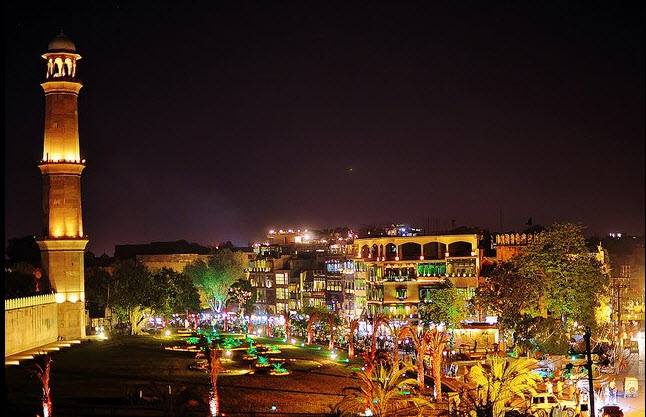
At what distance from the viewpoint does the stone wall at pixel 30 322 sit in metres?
53.1

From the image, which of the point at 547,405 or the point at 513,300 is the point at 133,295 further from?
the point at 547,405

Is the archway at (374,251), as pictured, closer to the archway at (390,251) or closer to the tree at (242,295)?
the archway at (390,251)

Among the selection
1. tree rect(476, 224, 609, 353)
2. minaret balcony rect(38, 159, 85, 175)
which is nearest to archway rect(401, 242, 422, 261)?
tree rect(476, 224, 609, 353)

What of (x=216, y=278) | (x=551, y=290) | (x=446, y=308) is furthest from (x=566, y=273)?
(x=216, y=278)

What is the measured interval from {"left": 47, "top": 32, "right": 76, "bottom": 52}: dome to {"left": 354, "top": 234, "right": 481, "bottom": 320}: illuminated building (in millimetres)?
39302

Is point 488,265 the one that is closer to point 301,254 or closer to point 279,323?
point 279,323

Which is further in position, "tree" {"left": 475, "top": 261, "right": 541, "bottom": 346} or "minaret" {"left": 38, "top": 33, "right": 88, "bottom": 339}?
"minaret" {"left": 38, "top": 33, "right": 88, "bottom": 339}

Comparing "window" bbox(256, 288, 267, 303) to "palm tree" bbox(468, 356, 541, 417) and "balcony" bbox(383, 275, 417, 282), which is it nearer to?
"balcony" bbox(383, 275, 417, 282)

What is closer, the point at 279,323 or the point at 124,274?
the point at 124,274

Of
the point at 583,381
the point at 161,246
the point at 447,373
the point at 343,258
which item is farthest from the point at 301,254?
the point at 583,381

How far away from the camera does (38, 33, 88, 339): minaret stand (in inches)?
2586

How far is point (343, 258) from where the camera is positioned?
105812 millimetres

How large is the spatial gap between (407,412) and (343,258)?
213 feet

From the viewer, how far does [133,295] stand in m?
78.8
